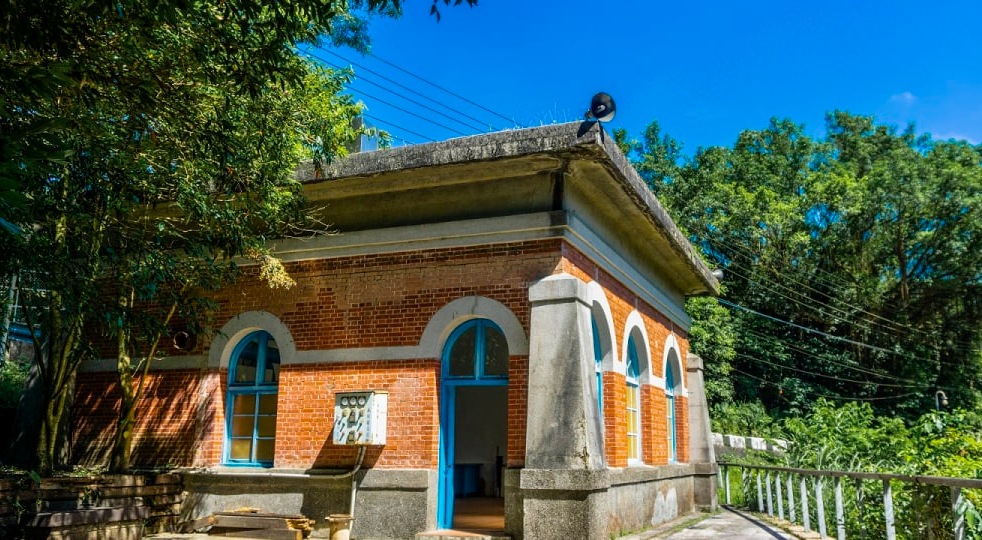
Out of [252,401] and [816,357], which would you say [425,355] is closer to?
[252,401]

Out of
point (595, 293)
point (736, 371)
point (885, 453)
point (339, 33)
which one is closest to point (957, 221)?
point (736, 371)

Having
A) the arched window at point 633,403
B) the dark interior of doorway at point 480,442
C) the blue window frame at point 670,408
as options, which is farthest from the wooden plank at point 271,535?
the blue window frame at point 670,408

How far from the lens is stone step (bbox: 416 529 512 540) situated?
8.39m

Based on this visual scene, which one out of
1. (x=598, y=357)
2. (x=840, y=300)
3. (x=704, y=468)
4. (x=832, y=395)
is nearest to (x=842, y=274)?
(x=840, y=300)

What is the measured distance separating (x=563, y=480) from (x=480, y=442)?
329 inches

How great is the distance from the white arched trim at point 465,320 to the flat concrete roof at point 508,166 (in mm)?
1265

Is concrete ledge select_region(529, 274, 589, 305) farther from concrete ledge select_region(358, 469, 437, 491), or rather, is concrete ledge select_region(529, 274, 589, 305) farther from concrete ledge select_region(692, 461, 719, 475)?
concrete ledge select_region(692, 461, 719, 475)

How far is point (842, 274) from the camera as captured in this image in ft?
104

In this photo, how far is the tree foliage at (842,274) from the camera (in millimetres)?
29688

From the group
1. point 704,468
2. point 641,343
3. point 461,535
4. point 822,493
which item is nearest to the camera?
point 461,535

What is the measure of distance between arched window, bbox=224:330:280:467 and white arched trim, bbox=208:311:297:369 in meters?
0.13

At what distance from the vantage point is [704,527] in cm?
1134

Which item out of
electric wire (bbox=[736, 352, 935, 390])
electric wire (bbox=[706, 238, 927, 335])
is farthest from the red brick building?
electric wire (bbox=[736, 352, 935, 390])

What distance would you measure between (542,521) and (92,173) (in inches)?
222
